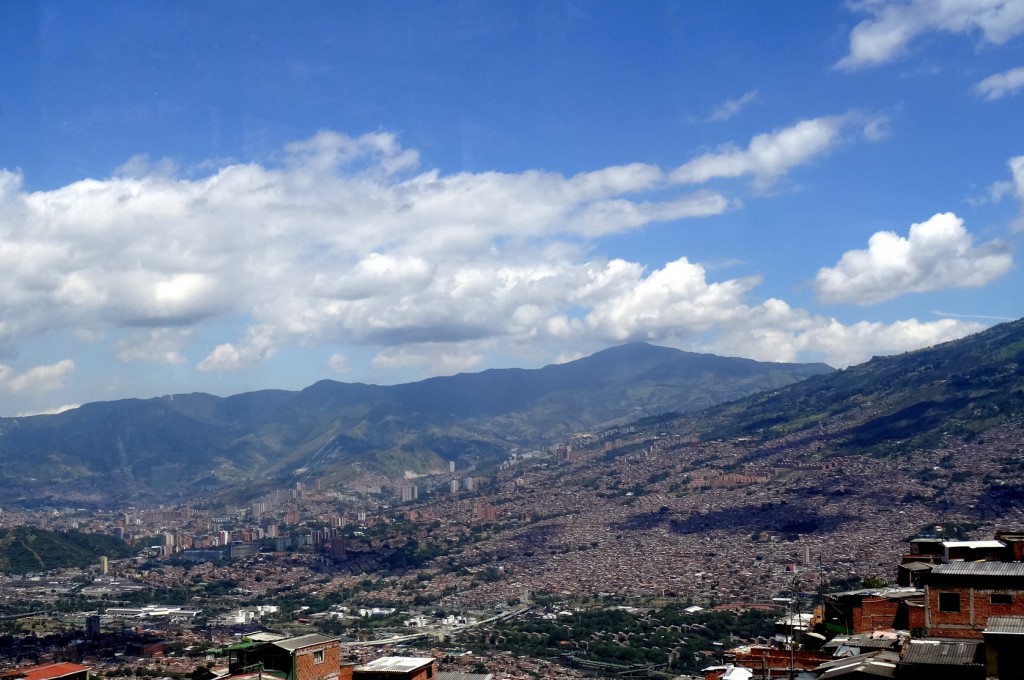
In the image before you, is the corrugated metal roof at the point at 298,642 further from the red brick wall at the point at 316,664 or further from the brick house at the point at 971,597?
the brick house at the point at 971,597

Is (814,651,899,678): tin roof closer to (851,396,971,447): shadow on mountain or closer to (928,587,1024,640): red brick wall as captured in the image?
(928,587,1024,640): red brick wall

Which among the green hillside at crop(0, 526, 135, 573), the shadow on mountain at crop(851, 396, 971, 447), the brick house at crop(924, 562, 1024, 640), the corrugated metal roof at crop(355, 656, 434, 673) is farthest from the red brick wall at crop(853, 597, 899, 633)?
the shadow on mountain at crop(851, 396, 971, 447)

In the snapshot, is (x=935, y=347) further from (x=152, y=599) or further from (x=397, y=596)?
(x=152, y=599)

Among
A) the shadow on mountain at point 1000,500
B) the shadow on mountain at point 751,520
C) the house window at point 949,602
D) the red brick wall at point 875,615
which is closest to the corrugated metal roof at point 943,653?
the house window at point 949,602

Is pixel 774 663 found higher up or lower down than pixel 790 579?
higher up

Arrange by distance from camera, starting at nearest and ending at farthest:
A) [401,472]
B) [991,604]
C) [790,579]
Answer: [991,604], [790,579], [401,472]

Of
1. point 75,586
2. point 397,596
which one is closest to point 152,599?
point 75,586
